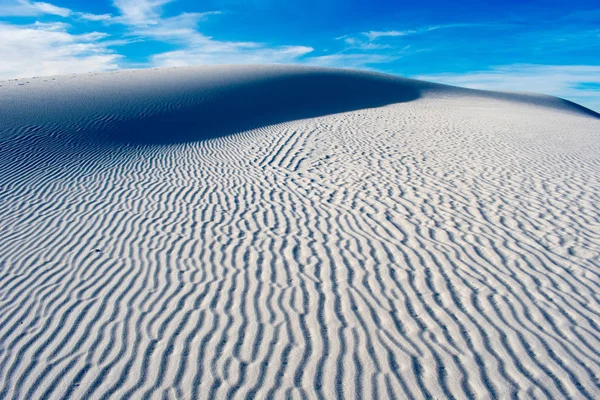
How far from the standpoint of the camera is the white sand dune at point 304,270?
4.20m

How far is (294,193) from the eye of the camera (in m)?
9.55

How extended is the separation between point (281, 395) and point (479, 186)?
287 inches

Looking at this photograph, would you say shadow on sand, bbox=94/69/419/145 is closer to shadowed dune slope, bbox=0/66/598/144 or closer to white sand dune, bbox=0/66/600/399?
shadowed dune slope, bbox=0/66/598/144

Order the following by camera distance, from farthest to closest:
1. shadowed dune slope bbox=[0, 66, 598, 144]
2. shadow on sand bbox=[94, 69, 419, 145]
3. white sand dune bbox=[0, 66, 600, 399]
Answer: shadow on sand bbox=[94, 69, 419, 145] → shadowed dune slope bbox=[0, 66, 598, 144] → white sand dune bbox=[0, 66, 600, 399]

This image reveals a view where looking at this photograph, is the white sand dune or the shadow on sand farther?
the shadow on sand

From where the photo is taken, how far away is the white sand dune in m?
4.20

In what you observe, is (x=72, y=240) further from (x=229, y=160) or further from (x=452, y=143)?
(x=452, y=143)

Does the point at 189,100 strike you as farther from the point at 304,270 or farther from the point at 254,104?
the point at 304,270

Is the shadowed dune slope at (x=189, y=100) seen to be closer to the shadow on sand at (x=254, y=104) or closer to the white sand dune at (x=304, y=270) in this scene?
the shadow on sand at (x=254, y=104)

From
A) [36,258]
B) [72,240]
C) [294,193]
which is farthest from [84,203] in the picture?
[294,193]

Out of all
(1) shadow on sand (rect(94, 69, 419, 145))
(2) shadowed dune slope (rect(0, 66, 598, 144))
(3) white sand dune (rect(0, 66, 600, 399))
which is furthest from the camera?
(1) shadow on sand (rect(94, 69, 419, 145))

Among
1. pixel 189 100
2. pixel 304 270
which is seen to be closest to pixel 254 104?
pixel 189 100

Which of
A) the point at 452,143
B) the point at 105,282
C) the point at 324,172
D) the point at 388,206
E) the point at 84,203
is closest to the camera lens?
the point at 105,282

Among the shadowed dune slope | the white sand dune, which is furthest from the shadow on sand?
the white sand dune
